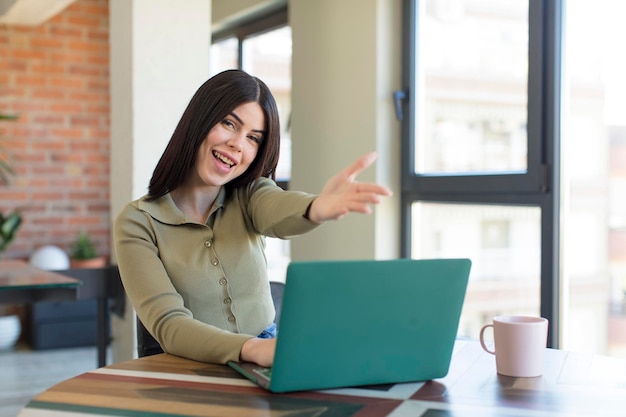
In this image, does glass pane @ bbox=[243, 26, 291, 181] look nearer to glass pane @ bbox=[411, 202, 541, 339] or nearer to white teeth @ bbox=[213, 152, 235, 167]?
glass pane @ bbox=[411, 202, 541, 339]

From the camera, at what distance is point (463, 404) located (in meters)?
1.12

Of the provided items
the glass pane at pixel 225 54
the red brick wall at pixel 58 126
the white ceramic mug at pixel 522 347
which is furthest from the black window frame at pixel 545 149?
the red brick wall at pixel 58 126

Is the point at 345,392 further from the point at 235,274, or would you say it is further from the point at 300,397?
the point at 235,274

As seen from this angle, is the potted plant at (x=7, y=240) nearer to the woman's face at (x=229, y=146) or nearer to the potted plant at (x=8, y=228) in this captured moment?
the potted plant at (x=8, y=228)

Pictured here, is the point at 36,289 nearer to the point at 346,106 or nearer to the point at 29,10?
the point at 346,106

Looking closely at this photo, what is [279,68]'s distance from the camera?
4500 mm

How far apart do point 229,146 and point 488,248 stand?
1858mm

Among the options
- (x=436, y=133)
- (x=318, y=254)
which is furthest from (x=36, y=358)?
(x=436, y=133)

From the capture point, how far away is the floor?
3.82 meters

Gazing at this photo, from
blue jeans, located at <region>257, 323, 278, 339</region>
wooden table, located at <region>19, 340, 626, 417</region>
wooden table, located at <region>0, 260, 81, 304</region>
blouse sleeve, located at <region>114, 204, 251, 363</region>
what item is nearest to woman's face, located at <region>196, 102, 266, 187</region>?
blouse sleeve, located at <region>114, 204, 251, 363</region>

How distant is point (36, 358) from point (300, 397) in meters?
3.99

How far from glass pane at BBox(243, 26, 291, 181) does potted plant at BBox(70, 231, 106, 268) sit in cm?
145

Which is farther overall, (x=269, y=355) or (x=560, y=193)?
(x=560, y=193)

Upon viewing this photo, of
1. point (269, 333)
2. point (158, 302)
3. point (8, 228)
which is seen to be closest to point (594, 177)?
point (269, 333)
